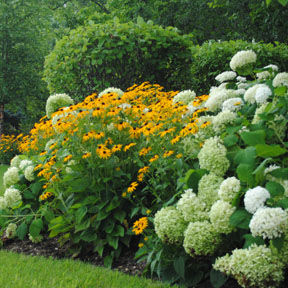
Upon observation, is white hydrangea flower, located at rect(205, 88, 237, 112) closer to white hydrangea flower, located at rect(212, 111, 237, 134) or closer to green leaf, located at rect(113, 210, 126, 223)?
white hydrangea flower, located at rect(212, 111, 237, 134)

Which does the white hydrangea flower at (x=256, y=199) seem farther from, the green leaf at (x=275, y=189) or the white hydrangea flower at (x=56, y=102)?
the white hydrangea flower at (x=56, y=102)

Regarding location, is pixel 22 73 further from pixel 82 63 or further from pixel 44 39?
pixel 82 63

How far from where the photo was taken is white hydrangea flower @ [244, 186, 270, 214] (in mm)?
2238

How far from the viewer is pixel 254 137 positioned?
2.69 m

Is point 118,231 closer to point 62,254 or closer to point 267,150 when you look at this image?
point 62,254

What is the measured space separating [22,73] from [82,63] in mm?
7402

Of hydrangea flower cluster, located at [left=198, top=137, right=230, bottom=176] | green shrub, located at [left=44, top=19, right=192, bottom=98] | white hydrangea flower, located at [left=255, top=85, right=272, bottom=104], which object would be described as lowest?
hydrangea flower cluster, located at [left=198, top=137, right=230, bottom=176]

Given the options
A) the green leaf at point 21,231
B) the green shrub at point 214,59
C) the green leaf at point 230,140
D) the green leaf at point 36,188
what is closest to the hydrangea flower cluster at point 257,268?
the green leaf at point 230,140

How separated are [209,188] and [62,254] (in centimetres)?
177

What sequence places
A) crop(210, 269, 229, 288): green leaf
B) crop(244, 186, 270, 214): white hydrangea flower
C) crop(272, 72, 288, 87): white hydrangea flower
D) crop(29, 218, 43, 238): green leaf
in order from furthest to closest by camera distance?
crop(29, 218, 43, 238): green leaf → crop(272, 72, 288, 87): white hydrangea flower → crop(210, 269, 229, 288): green leaf → crop(244, 186, 270, 214): white hydrangea flower

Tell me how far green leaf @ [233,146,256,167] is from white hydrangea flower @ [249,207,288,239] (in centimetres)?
46

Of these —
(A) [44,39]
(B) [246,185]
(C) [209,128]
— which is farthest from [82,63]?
(A) [44,39]

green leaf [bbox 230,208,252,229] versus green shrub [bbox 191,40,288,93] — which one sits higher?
green shrub [bbox 191,40,288,93]

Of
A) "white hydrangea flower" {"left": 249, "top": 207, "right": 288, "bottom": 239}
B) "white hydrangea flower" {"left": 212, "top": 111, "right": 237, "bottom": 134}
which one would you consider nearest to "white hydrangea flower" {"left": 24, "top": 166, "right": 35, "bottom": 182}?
"white hydrangea flower" {"left": 212, "top": 111, "right": 237, "bottom": 134}
